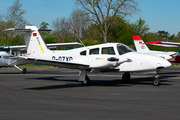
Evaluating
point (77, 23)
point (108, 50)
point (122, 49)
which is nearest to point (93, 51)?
point (108, 50)

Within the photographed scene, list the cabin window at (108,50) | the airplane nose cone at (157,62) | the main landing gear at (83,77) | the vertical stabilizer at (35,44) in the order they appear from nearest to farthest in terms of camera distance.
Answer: the airplane nose cone at (157,62), the cabin window at (108,50), the main landing gear at (83,77), the vertical stabilizer at (35,44)

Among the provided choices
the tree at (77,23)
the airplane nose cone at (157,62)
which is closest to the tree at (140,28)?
the tree at (77,23)

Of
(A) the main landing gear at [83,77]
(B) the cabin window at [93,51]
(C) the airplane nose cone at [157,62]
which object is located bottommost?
(A) the main landing gear at [83,77]

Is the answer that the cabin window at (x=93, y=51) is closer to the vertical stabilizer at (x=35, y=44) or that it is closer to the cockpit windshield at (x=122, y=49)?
the cockpit windshield at (x=122, y=49)

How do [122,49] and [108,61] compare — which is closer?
[108,61]

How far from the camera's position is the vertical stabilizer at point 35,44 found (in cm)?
1530

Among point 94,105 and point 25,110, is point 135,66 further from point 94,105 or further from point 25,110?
point 25,110

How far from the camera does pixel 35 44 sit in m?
15.5

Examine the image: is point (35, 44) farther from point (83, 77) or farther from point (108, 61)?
point (108, 61)

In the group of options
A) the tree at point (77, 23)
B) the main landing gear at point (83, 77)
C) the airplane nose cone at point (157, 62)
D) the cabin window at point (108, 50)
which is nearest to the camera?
the airplane nose cone at point (157, 62)

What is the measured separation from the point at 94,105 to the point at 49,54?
796 centimetres

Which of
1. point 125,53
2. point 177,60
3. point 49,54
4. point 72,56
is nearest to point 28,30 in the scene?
point 49,54

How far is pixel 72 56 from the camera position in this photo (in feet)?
43.3

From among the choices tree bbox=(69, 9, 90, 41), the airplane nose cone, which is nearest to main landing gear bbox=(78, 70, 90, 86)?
the airplane nose cone
